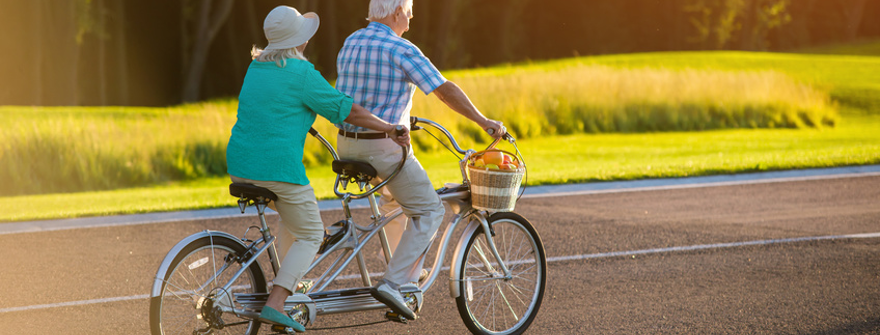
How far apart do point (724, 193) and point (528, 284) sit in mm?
6293

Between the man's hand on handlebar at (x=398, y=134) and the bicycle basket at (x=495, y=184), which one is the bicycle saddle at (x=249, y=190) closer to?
the man's hand on handlebar at (x=398, y=134)

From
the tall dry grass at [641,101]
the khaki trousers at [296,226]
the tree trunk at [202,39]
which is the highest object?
the khaki trousers at [296,226]

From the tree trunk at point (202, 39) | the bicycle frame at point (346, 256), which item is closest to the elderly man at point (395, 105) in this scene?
the bicycle frame at point (346, 256)

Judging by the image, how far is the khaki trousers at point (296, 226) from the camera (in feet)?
14.9

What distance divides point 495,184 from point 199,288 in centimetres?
160

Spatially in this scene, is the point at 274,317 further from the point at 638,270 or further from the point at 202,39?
the point at 202,39

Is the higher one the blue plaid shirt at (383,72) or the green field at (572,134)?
the blue plaid shirt at (383,72)

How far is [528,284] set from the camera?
552cm

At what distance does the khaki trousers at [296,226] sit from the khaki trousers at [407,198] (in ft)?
1.31

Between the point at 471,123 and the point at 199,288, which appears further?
the point at 471,123

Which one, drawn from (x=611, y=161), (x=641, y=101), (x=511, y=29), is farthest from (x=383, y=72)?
(x=511, y=29)

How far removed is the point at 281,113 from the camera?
4395 millimetres

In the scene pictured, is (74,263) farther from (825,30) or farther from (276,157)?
(825,30)

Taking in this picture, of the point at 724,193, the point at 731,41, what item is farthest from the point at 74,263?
the point at 731,41
